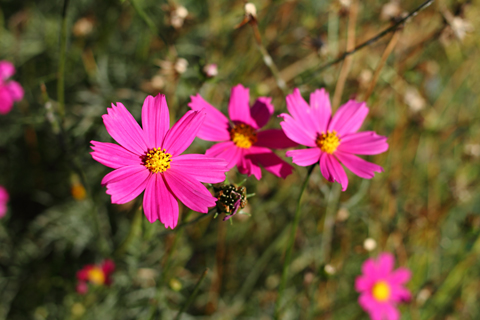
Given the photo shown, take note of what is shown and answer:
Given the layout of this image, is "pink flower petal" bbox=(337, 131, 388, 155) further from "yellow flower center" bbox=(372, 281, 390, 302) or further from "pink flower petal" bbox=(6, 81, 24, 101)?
"pink flower petal" bbox=(6, 81, 24, 101)

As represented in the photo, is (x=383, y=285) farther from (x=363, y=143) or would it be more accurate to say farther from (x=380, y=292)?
(x=363, y=143)

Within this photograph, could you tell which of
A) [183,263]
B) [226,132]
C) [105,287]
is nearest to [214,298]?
[183,263]

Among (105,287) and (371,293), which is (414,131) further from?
(105,287)

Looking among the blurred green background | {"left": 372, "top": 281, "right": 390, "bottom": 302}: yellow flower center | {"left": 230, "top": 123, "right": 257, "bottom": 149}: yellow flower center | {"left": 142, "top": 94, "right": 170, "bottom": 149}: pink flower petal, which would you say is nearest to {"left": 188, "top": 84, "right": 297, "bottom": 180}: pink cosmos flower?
{"left": 230, "top": 123, "right": 257, "bottom": 149}: yellow flower center

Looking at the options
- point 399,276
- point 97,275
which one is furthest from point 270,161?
point 399,276

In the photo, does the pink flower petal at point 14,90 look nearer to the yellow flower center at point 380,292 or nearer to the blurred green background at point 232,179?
the blurred green background at point 232,179

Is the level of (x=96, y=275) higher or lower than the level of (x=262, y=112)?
lower
